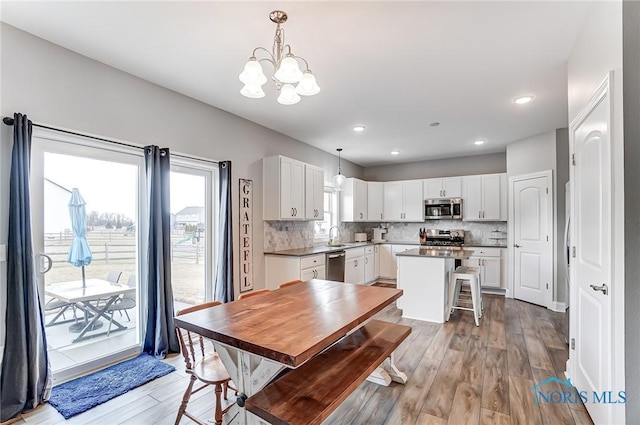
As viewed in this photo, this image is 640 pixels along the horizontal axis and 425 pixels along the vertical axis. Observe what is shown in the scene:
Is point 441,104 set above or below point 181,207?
above

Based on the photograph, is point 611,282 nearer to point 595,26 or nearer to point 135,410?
point 595,26

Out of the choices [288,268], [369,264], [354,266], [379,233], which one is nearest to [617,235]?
[288,268]

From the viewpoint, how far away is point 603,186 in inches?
68.5

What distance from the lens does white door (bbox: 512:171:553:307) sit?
4598 millimetres

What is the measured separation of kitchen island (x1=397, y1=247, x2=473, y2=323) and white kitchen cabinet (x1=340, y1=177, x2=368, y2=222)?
212 cm

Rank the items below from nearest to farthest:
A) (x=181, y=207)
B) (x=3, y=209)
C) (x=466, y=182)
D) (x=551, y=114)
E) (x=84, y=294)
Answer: (x=3, y=209) → (x=84, y=294) → (x=181, y=207) → (x=551, y=114) → (x=466, y=182)

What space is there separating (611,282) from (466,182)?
4602 millimetres

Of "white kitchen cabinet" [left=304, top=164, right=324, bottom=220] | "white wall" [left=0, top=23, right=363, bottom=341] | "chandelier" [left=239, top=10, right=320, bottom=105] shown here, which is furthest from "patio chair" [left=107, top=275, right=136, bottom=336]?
"white kitchen cabinet" [left=304, top=164, right=324, bottom=220]

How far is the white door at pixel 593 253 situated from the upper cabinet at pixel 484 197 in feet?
11.4

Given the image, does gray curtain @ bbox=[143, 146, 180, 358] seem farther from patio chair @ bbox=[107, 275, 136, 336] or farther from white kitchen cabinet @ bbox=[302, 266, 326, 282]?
white kitchen cabinet @ bbox=[302, 266, 326, 282]

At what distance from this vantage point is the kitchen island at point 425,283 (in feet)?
12.9

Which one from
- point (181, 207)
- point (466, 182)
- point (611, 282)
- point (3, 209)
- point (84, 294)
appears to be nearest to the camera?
point (611, 282)

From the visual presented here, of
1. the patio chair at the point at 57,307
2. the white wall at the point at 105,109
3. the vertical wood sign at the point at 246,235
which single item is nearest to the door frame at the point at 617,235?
the white wall at the point at 105,109

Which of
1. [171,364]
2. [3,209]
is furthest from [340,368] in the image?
[3,209]
